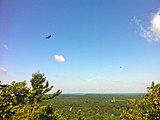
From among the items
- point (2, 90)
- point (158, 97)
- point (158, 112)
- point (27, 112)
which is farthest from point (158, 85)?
point (2, 90)

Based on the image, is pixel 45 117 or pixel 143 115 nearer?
pixel 143 115

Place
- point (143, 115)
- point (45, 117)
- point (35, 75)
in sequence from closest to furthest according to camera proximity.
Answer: point (143, 115), point (45, 117), point (35, 75)

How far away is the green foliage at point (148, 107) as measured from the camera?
15.6 metres

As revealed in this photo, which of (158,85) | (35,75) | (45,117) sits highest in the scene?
(35,75)

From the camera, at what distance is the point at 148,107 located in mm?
16234

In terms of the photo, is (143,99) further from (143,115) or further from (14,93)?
(14,93)

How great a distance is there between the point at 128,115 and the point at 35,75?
1459 centimetres

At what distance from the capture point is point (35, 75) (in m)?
30.2

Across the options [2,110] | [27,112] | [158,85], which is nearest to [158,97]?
[158,85]

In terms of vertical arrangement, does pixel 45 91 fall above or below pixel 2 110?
above

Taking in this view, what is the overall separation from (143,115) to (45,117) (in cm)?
1331

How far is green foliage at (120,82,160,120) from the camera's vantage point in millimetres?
15562

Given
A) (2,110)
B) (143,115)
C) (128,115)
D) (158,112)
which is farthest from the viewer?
(128,115)

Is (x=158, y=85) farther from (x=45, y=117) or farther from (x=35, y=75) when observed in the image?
(x=35, y=75)
